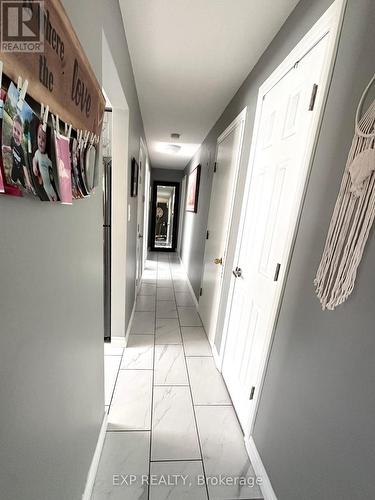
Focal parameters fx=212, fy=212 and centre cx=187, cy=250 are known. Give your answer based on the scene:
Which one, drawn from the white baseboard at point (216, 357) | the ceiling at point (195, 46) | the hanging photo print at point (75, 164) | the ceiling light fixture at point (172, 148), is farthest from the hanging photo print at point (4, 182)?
the ceiling light fixture at point (172, 148)

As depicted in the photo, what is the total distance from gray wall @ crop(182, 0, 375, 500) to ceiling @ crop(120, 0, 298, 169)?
0.68 feet

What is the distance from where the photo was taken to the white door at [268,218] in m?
1.03

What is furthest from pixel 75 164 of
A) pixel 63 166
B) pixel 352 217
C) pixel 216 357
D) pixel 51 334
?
pixel 216 357

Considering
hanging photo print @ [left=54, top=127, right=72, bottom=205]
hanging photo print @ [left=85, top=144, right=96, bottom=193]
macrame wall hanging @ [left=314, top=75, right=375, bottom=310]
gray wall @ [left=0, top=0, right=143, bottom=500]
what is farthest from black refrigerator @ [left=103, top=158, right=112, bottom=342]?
macrame wall hanging @ [left=314, top=75, right=375, bottom=310]

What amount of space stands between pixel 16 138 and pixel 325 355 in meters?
1.10

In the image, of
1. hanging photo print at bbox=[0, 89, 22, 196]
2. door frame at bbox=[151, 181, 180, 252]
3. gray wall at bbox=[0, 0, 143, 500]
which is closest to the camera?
hanging photo print at bbox=[0, 89, 22, 196]

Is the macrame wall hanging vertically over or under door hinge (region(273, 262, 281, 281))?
over

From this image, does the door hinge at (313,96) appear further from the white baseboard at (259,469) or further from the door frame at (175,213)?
the door frame at (175,213)

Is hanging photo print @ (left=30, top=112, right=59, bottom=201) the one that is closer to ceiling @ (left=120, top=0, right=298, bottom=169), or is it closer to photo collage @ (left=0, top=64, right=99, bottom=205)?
photo collage @ (left=0, top=64, right=99, bottom=205)

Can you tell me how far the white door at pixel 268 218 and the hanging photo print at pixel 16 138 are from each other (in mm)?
1032

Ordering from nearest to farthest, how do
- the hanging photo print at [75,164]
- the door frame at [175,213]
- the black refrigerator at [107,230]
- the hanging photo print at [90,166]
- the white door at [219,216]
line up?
the hanging photo print at [75,164] → the hanging photo print at [90,166] → the black refrigerator at [107,230] → the white door at [219,216] → the door frame at [175,213]

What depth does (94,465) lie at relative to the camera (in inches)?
44.0

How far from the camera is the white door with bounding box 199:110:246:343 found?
73.9 inches

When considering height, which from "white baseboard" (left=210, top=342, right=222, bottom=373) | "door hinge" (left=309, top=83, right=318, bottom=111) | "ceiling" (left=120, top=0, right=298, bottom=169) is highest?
"ceiling" (left=120, top=0, right=298, bottom=169)
